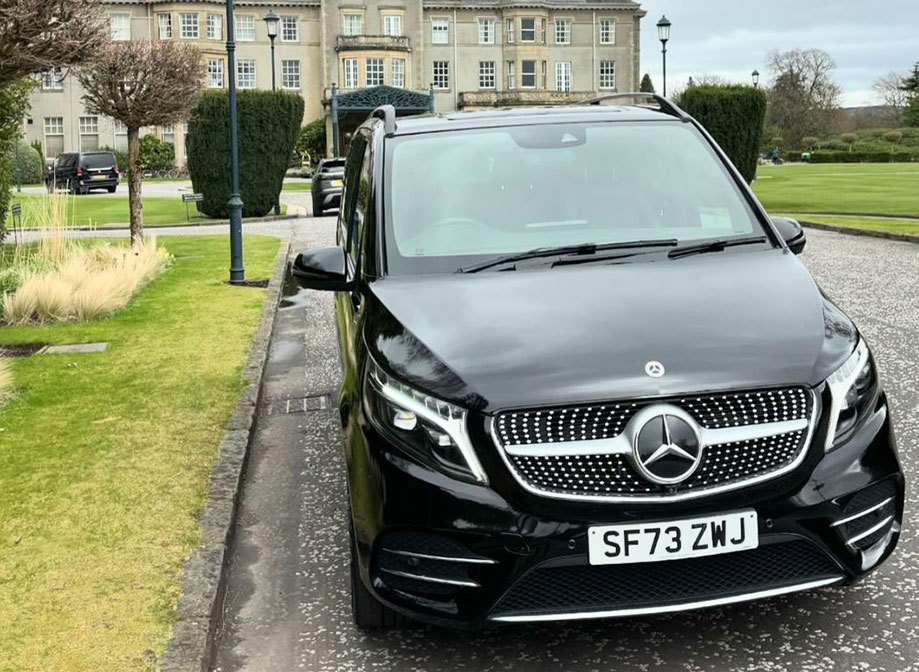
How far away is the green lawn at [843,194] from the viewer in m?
29.7

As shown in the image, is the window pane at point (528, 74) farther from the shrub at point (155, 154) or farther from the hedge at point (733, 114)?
the hedge at point (733, 114)

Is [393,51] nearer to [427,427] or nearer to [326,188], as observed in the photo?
[326,188]

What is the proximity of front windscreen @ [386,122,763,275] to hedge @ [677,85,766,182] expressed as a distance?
26.0 m

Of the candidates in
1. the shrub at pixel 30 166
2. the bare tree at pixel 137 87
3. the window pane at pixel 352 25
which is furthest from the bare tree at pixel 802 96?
the bare tree at pixel 137 87

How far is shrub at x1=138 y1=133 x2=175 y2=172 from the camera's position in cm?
6756

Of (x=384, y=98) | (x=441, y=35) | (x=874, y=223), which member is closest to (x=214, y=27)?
(x=384, y=98)

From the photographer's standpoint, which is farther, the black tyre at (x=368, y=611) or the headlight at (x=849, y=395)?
the black tyre at (x=368, y=611)

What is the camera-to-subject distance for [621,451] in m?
3.40

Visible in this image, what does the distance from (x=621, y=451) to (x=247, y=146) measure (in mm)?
27642

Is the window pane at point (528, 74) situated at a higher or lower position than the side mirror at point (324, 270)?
higher

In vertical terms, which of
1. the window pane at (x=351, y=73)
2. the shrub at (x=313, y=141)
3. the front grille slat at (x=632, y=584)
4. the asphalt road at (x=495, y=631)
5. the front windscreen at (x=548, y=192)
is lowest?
the asphalt road at (x=495, y=631)

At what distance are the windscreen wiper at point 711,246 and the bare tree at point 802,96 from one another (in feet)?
320

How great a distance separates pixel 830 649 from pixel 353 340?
2100mm

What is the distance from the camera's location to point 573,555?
340cm
